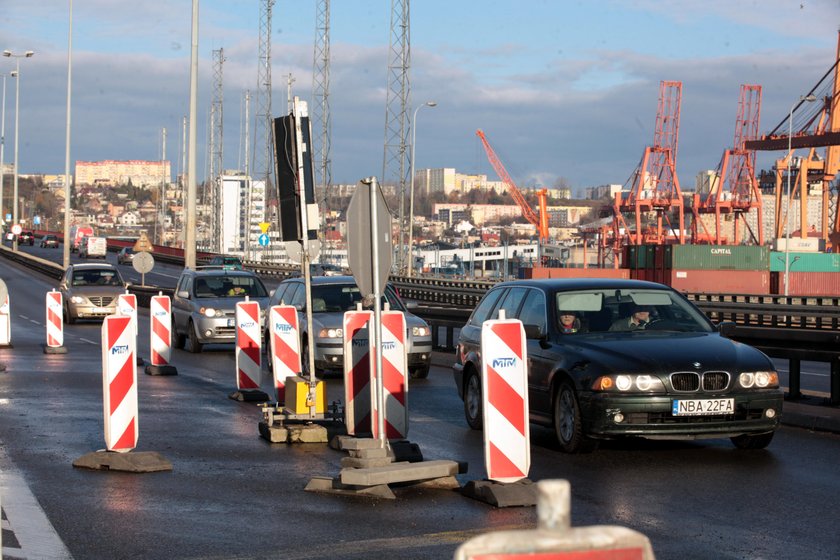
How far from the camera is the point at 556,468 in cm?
1002

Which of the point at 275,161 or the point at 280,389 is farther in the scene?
the point at 280,389

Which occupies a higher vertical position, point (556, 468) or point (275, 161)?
point (275, 161)

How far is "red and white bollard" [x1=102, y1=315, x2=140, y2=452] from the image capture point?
1014 centimetres

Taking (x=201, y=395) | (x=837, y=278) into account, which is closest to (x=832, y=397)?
(x=201, y=395)

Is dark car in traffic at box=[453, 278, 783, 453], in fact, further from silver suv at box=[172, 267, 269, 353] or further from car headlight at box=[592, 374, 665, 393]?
silver suv at box=[172, 267, 269, 353]

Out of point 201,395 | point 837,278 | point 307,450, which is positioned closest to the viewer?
point 307,450

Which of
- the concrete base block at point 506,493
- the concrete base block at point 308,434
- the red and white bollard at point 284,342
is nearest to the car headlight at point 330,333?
the red and white bollard at point 284,342

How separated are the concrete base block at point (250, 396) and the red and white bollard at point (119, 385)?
5.00 m

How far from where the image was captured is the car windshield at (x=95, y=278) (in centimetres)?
3656

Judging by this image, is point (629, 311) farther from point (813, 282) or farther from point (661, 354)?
point (813, 282)

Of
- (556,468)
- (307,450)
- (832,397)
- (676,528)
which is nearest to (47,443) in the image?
(307,450)

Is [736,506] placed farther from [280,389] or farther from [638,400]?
[280,389]

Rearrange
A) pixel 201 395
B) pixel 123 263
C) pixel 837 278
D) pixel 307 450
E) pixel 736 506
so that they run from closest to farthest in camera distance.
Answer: pixel 736 506, pixel 307 450, pixel 201 395, pixel 837 278, pixel 123 263

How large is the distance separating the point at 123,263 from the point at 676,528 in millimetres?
86523
